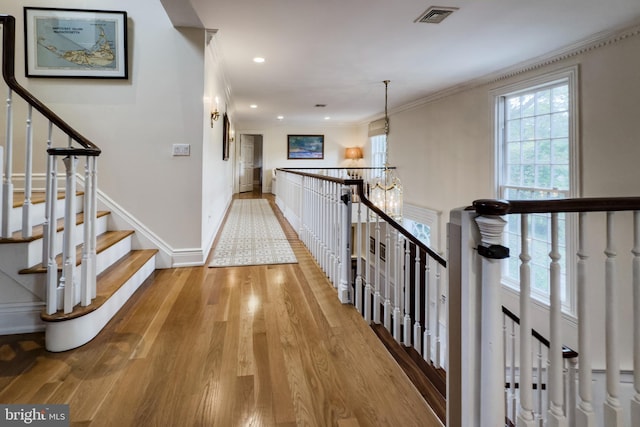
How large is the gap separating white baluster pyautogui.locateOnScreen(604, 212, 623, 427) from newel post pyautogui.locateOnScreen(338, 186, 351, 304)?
63.0 inches

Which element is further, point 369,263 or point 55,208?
point 369,263

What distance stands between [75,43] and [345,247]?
10.5 feet

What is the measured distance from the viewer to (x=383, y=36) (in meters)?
3.52

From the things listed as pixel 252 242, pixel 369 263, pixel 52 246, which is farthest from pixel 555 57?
pixel 52 246

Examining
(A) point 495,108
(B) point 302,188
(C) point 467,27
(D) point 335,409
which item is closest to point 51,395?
(D) point 335,409

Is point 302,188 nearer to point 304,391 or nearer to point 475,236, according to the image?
point 304,391

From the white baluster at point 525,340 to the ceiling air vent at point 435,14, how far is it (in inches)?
99.8

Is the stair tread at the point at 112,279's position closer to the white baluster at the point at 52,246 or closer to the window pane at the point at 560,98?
the white baluster at the point at 52,246

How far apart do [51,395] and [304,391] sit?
3.66 ft

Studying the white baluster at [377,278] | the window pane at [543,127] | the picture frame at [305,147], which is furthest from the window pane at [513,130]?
the picture frame at [305,147]

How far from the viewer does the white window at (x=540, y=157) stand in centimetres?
370

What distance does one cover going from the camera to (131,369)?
1720 millimetres

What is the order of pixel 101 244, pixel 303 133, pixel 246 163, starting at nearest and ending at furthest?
pixel 101 244
pixel 303 133
pixel 246 163

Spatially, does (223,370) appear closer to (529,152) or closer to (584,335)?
(584,335)
